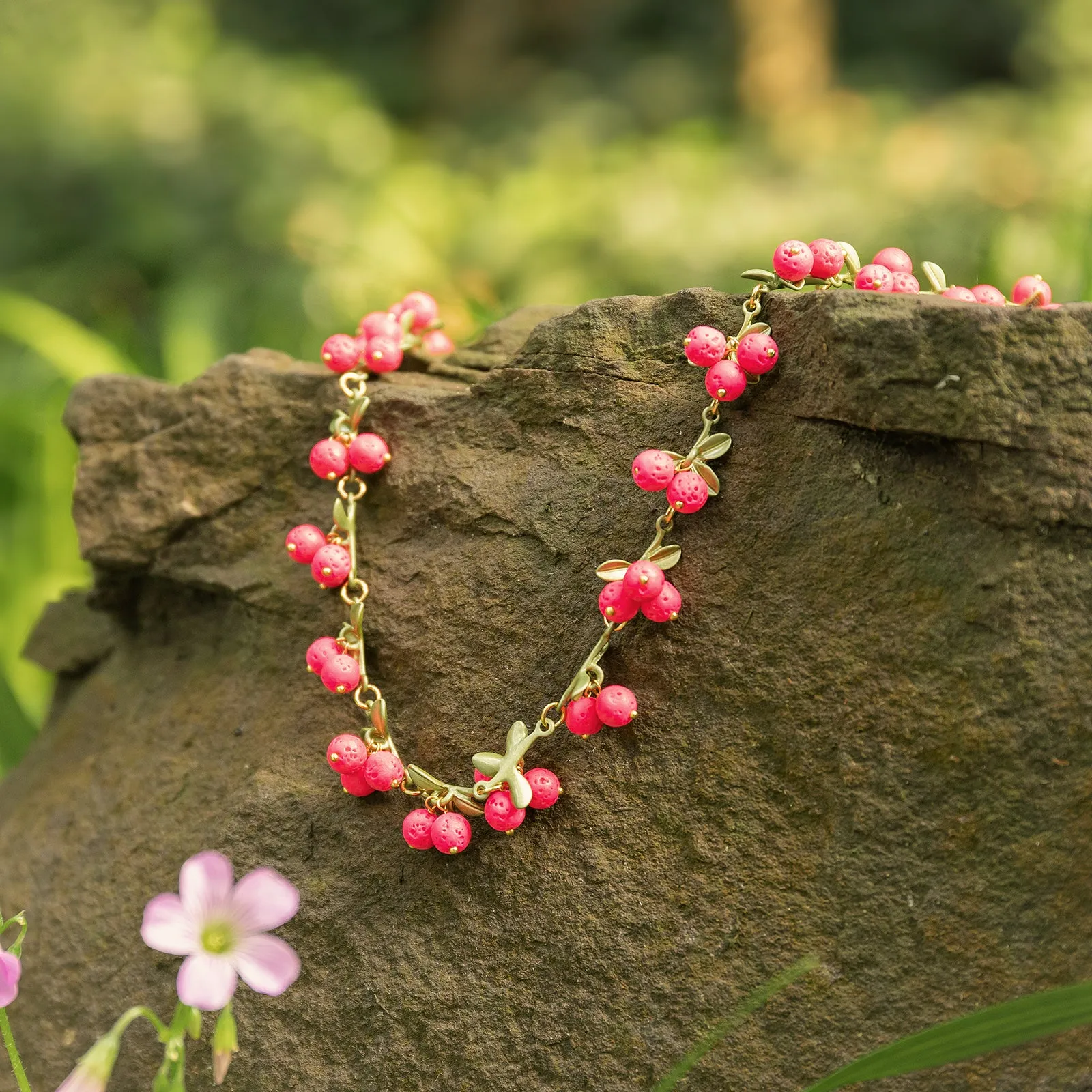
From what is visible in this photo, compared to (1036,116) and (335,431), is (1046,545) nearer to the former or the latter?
(335,431)

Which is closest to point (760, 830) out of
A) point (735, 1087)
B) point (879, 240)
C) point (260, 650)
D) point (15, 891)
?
point (735, 1087)

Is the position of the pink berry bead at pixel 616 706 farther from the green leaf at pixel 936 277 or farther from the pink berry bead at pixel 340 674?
the green leaf at pixel 936 277

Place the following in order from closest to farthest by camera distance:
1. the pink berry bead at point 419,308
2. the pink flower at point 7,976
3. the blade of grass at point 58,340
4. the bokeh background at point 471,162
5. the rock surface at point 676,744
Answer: the pink flower at point 7,976 < the rock surface at point 676,744 < the pink berry bead at point 419,308 < the blade of grass at point 58,340 < the bokeh background at point 471,162

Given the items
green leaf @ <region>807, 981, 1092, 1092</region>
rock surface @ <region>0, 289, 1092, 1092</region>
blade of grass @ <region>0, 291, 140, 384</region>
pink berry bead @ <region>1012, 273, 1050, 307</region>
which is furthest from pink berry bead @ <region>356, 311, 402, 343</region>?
blade of grass @ <region>0, 291, 140, 384</region>

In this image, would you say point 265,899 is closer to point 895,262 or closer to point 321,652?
point 321,652

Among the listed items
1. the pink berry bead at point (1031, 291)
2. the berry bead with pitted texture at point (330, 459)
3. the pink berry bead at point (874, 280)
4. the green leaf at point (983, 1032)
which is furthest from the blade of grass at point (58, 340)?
the green leaf at point (983, 1032)

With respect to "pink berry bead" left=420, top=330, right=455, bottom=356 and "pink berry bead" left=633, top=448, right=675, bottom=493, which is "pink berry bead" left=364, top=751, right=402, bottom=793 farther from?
"pink berry bead" left=420, top=330, right=455, bottom=356
